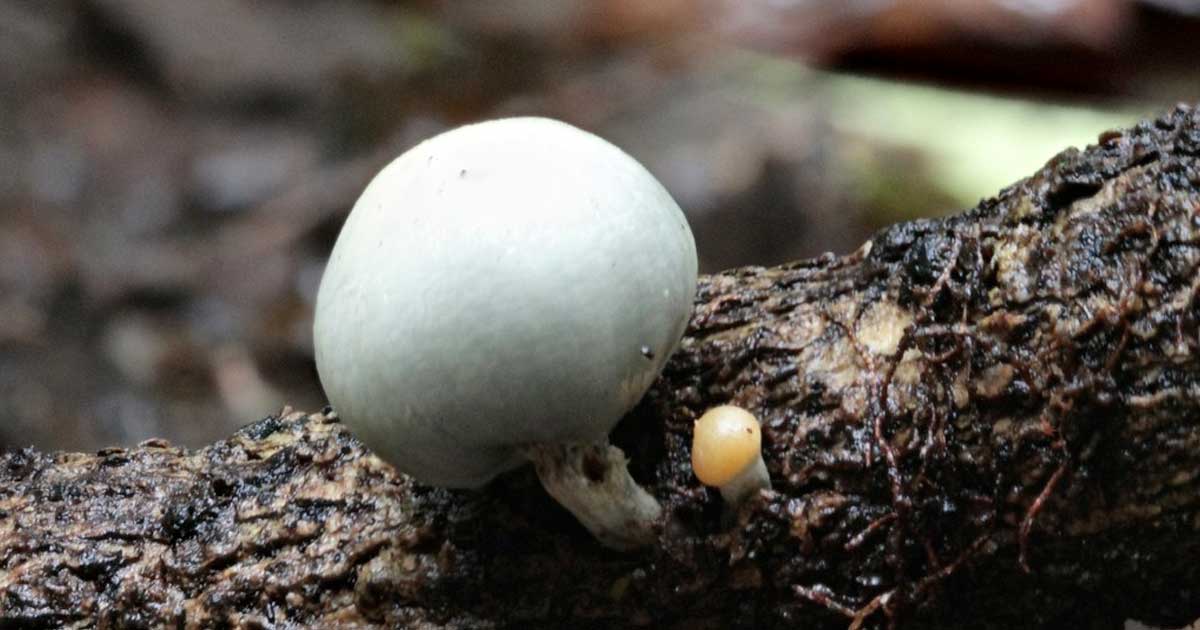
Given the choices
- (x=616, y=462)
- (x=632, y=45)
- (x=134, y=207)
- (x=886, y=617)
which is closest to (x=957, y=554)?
(x=886, y=617)

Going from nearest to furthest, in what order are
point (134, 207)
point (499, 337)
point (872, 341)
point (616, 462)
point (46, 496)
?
point (499, 337) < point (616, 462) < point (872, 341) < point (46, 496) < point (134, 207)

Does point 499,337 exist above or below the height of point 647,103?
below

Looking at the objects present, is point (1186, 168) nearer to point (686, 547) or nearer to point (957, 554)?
point (957, 554)

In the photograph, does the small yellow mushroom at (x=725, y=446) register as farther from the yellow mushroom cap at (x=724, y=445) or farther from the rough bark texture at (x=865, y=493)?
the rough bark texture at (x=865, y=493)

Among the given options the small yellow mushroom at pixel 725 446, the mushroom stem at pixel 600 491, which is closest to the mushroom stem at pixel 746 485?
the small yellow mushroom at pixel 725 446

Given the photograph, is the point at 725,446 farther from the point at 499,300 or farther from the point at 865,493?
the point at 499,300

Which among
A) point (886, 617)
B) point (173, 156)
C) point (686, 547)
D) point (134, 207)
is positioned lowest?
point (886, 617)
